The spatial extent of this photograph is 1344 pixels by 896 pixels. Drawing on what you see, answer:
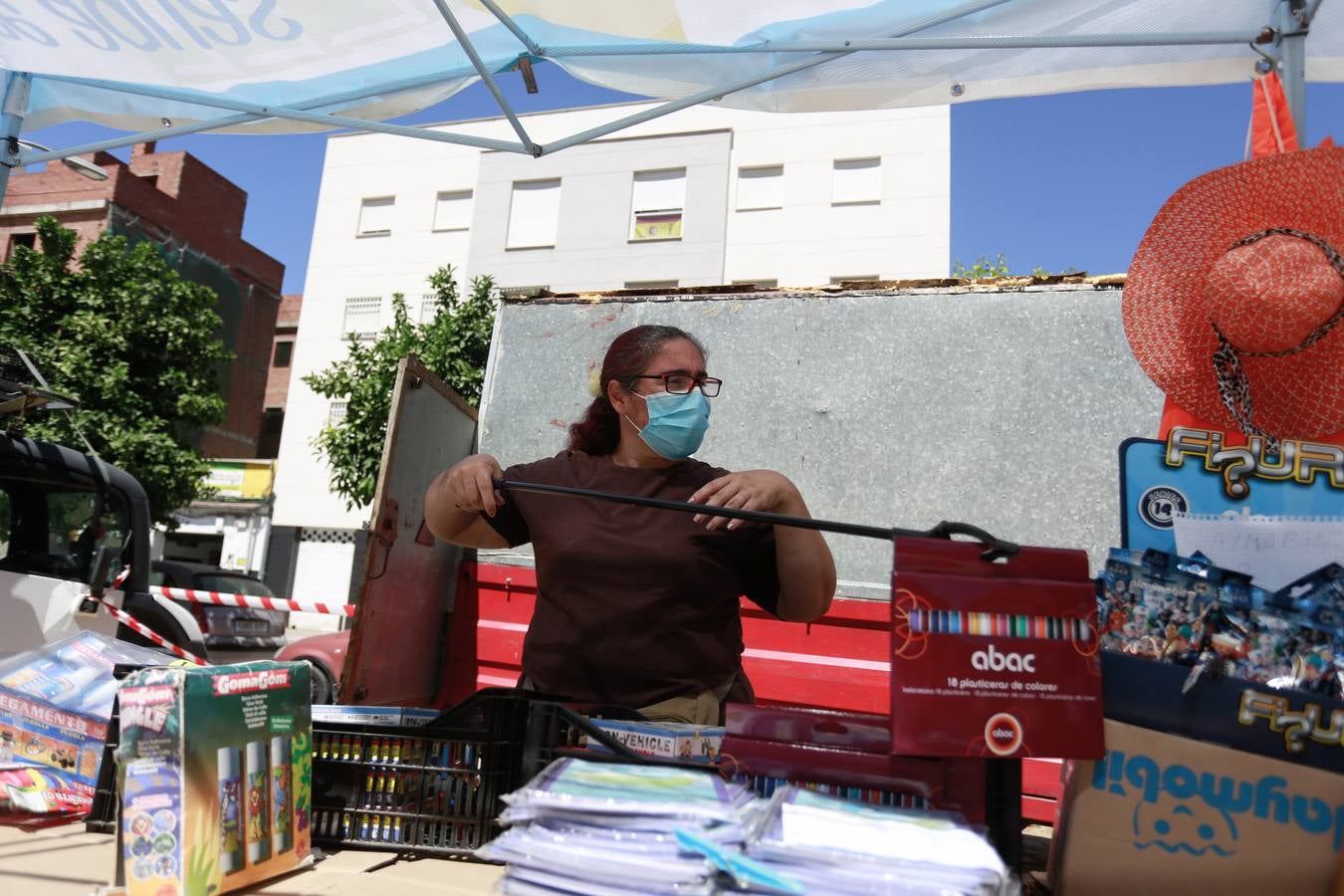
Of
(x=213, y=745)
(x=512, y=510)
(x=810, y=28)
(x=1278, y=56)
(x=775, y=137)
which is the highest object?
(x=775, y=137)

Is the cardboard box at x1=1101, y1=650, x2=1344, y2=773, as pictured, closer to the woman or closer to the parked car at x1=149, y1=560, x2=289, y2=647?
the woman

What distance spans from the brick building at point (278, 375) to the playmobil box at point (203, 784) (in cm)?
3248

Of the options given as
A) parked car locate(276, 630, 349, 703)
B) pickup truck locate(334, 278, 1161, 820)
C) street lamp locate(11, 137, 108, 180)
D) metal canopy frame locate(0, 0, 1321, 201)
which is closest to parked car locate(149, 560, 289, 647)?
parked car locate(276, 630, 349, 703)

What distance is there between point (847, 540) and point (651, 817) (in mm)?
3398

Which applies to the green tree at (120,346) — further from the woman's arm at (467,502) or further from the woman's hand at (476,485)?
the woman's hand at (476,485)

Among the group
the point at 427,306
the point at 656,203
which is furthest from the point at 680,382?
the point at 427,306

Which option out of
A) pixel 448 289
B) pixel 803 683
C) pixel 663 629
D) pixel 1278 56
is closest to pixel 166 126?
pixel 663 629

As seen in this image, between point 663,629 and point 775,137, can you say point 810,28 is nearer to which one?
point 663,629

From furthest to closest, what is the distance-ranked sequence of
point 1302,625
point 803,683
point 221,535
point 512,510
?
point 221,535 → point 803,683 → point 512,510 → point 1302,625

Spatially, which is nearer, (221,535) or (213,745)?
(213,745)

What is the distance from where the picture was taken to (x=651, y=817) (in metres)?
1.08

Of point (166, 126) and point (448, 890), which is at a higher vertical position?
point (166, 126)

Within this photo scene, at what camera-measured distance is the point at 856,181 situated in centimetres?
2092

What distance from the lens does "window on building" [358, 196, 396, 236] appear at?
25078mm
